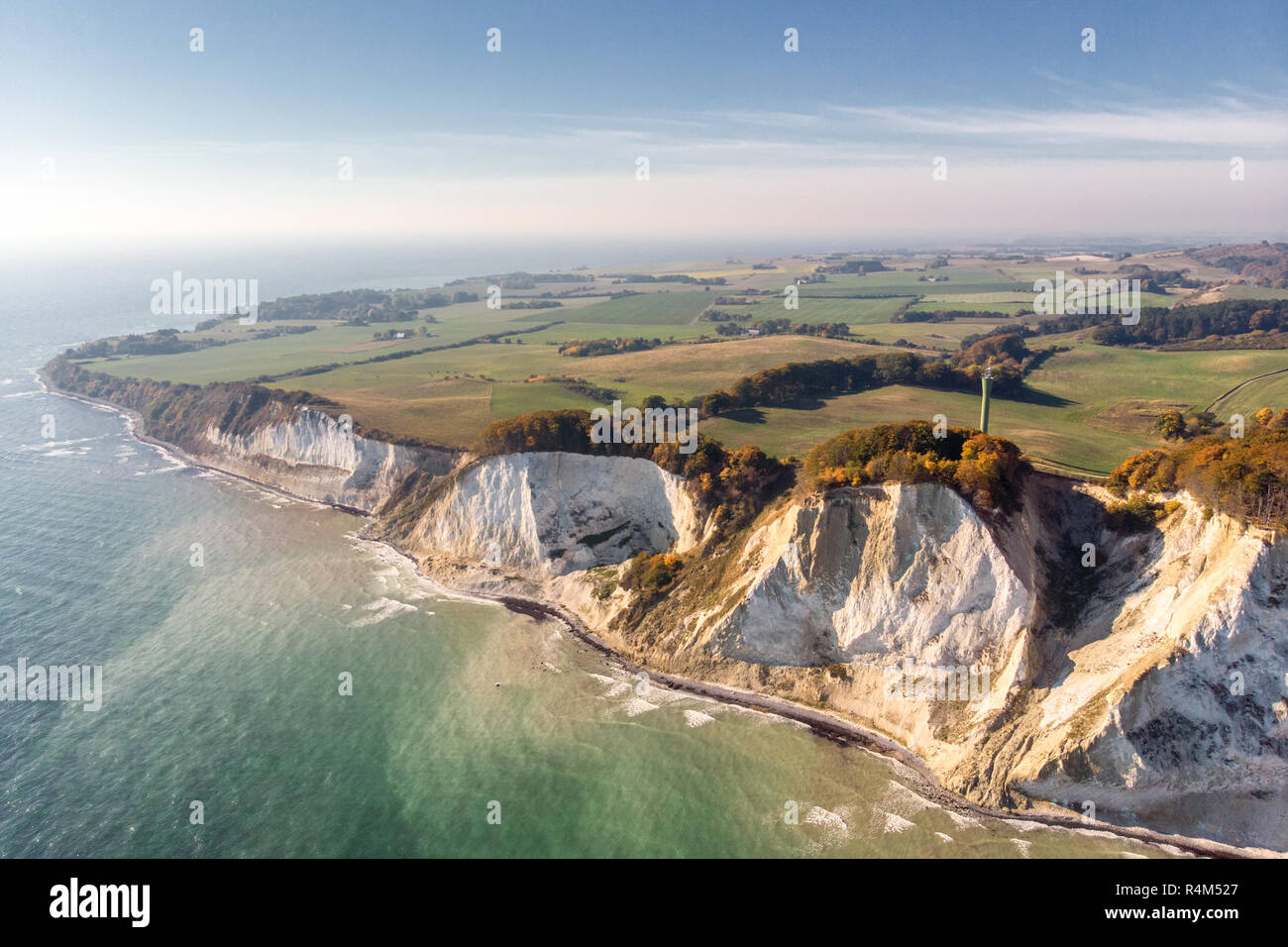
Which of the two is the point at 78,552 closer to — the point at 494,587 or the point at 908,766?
the point at 494,587

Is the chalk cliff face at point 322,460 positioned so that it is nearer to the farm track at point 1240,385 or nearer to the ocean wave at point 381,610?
the ocean wave at point 381,610

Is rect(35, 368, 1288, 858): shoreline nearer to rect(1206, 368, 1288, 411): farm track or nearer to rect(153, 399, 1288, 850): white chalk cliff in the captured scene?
rect(153, 399, 1288, 850): white chalk cliff

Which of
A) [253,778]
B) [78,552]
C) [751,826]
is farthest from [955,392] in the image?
[78,552]

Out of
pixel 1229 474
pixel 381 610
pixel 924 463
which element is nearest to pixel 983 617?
pixel 924 463

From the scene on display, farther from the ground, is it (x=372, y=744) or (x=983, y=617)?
(x=983, y=617)

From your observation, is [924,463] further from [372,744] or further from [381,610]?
[381,610]

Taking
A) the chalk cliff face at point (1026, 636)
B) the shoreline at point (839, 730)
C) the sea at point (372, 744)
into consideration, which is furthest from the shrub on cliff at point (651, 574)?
the sea at point (372, 744)

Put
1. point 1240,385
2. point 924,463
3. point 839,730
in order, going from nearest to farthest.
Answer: point 839,730 < point 924,463 < point 1240,385

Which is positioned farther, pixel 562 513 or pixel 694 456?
pixel 562 513
